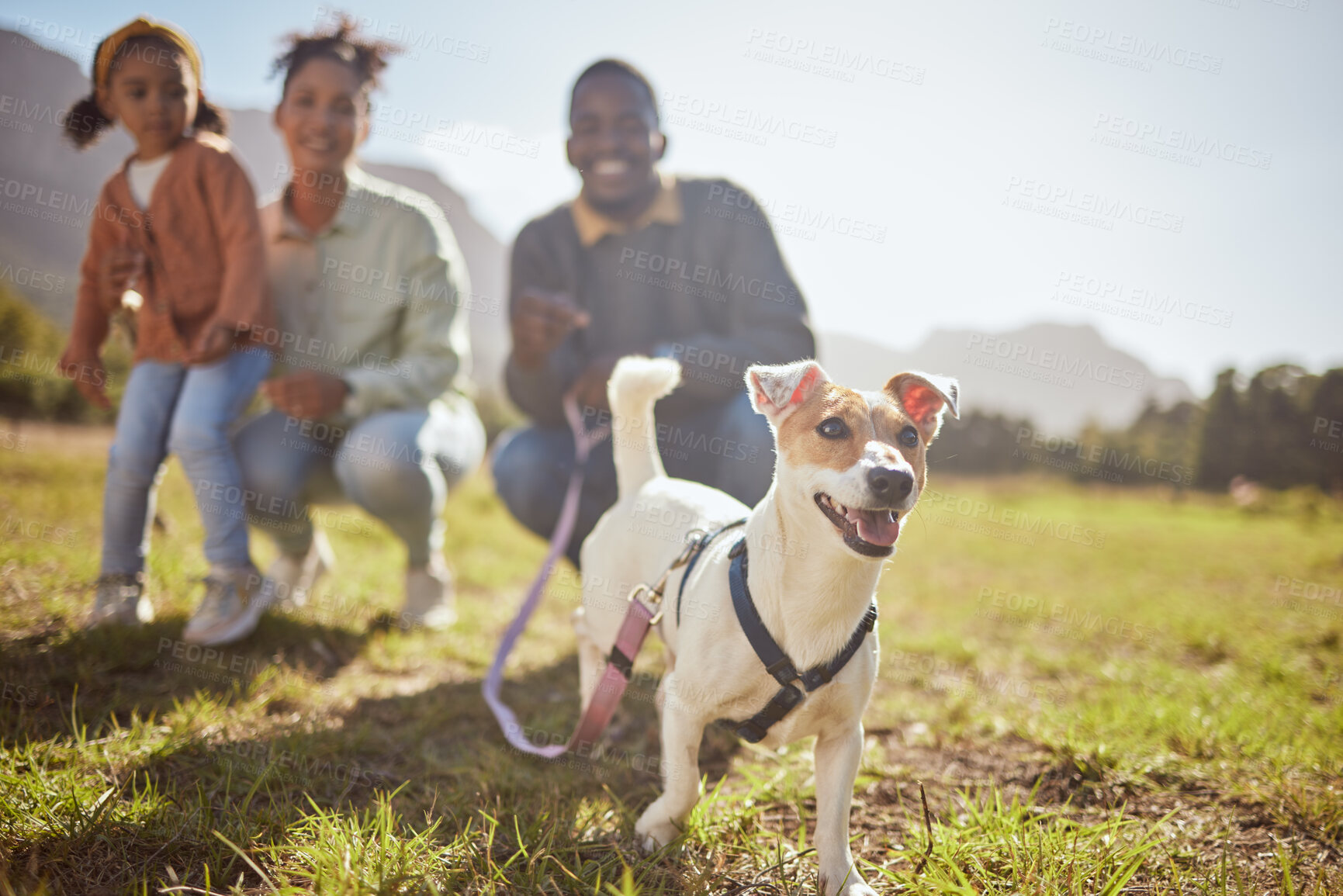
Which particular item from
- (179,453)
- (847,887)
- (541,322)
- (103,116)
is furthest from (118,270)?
(847,887)

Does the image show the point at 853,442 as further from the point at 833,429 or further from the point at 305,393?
the point at 305,393

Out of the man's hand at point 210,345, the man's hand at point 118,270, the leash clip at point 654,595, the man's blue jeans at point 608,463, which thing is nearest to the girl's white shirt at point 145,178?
the man's hand at point 118,270

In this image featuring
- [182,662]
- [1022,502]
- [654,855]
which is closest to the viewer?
[654,855]

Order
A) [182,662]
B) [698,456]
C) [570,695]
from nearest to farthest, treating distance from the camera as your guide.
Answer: [182,662] < [570,695] < [698,456]

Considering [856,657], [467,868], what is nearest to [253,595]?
[467,868]

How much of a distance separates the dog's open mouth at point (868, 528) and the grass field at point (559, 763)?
0.37m

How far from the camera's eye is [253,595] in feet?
10.4

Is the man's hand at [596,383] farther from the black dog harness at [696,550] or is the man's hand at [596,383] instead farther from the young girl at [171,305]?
the young girl at [171,305]

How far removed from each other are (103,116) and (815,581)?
409 cm

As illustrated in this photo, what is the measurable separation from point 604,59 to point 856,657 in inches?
139

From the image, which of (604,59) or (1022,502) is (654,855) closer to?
(604,59)

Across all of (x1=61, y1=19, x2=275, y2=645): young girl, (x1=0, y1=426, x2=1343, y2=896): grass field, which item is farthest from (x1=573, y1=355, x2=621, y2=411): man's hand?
(x1=61, y1=19, x2=275, y2=645): young girl

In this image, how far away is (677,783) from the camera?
5.94ft

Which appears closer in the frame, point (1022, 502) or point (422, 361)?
point (422, 361)
